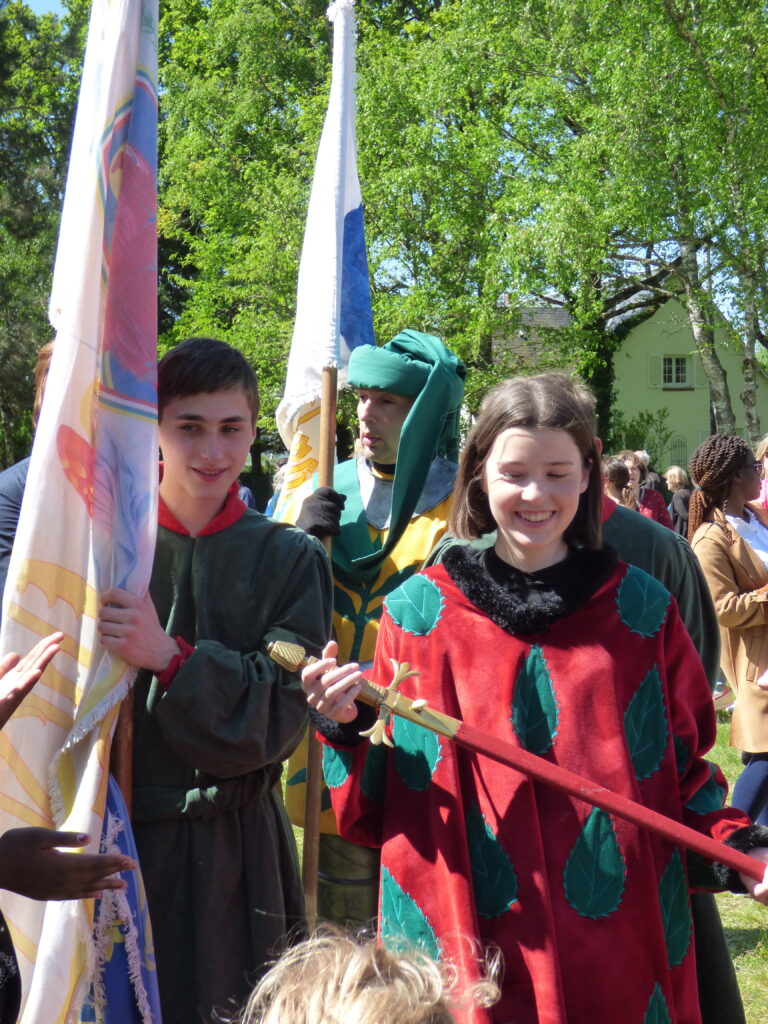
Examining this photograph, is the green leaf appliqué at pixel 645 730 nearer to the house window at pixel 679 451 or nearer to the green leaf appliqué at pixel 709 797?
the green leaf appliqué at pixel 709 797

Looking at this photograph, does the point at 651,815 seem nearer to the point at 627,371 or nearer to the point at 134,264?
the point at 134,264

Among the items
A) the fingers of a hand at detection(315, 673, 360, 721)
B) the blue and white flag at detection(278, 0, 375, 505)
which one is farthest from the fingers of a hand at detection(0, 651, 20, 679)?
the blue and white flag at detection(278, 0, 375, 505)

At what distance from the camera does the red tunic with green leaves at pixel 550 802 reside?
190 cm

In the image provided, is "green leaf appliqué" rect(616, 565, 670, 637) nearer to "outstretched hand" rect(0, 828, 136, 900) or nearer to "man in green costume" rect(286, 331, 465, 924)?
"outstretched hand" rect(0, 828, 136, 900)

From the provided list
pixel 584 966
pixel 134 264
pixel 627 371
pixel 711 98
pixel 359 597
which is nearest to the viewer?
pixel 584 966

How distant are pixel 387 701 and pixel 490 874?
0.36 metres

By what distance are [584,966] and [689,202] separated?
50.5 feet

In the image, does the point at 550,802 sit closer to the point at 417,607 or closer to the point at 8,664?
the point at 417,607

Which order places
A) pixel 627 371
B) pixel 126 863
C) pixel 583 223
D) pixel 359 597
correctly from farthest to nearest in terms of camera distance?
pixel 627 371 < pixel 583 223 < pixel 359 597 < pixel 126 863

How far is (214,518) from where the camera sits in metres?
2.33

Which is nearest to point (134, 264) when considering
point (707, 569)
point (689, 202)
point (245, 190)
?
point (707, 569)

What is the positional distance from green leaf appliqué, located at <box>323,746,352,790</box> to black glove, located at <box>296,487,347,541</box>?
1131mm

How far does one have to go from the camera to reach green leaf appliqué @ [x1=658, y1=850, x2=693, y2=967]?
1988 millimetres

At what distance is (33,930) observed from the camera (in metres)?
1.96
